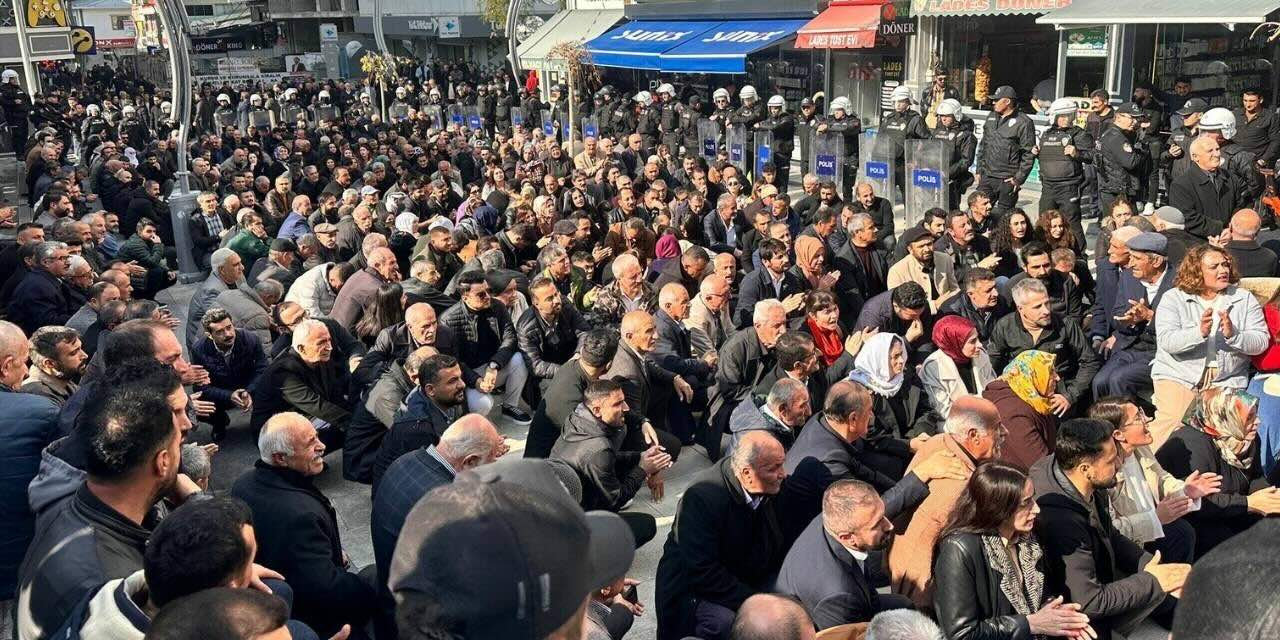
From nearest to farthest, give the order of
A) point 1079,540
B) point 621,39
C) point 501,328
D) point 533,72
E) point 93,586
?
point 93,586
point 1079,540
point 501,328
point 621,39
point 533,72

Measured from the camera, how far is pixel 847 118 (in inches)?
617

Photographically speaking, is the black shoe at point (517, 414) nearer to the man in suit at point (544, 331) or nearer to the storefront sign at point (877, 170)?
the man in suit at point (544, 331)

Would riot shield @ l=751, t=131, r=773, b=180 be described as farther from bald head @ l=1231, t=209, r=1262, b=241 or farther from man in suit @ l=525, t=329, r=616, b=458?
man in suit @ l=525, t=329, r=616, b=458

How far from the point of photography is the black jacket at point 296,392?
6.99m

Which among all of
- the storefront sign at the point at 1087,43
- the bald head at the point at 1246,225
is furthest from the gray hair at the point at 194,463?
the storefront sign at the point at 1087,43

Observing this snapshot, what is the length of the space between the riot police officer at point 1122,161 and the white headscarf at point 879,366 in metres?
6.74

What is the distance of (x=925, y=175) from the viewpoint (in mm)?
13227

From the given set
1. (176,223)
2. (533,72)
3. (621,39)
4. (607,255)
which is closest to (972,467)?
(607,255)

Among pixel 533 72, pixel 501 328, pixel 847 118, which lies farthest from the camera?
pixel 533 72

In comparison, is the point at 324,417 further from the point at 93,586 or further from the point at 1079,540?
the point at 1079,540

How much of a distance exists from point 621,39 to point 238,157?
531 inches

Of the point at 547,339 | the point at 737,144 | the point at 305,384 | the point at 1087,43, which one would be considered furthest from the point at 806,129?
the point at 305,384

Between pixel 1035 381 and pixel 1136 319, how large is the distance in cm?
190

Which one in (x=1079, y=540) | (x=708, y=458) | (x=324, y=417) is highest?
(x=1079, y=540)
